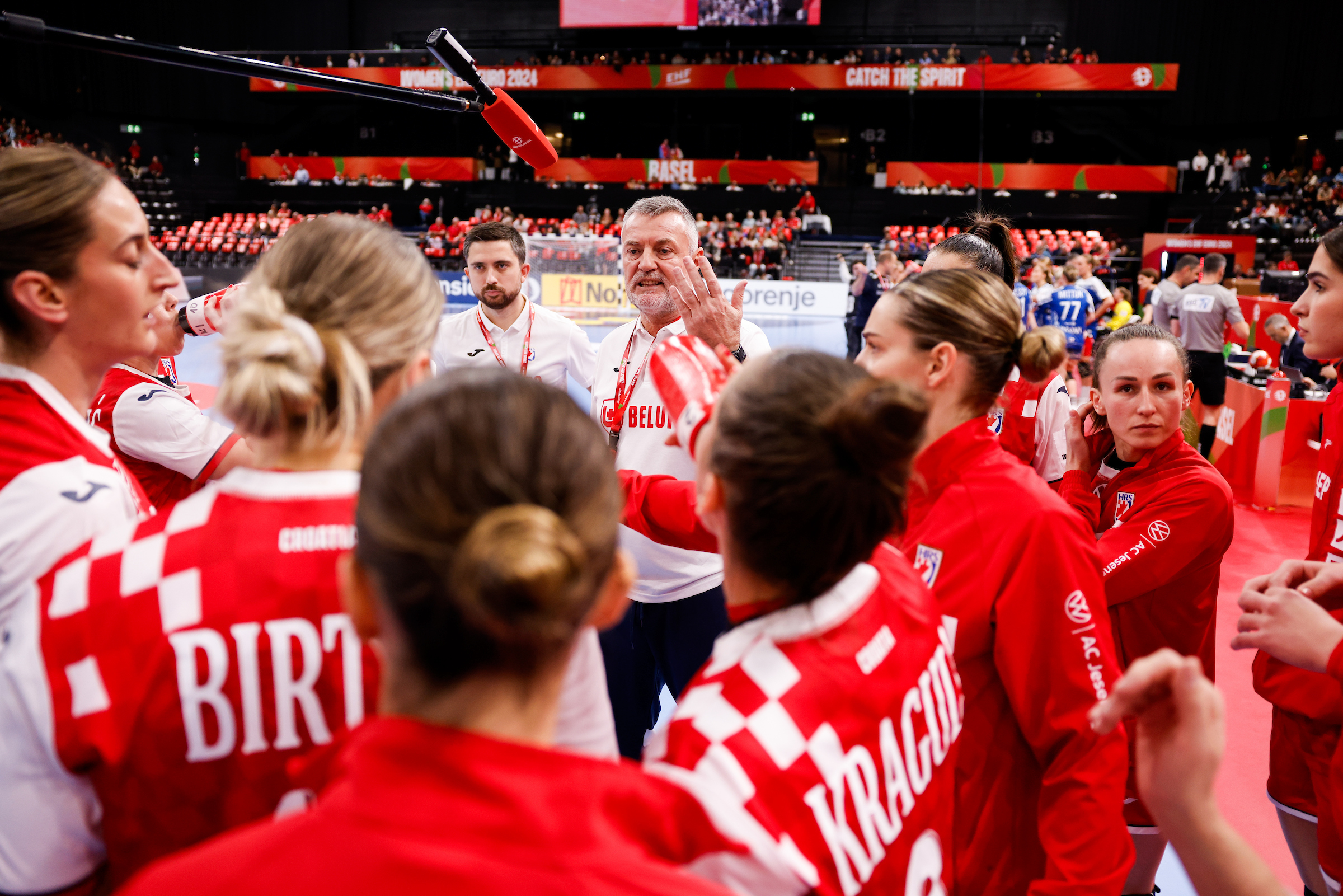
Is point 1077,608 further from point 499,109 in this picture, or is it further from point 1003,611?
point 499,109

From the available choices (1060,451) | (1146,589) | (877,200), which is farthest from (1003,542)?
(877,200)

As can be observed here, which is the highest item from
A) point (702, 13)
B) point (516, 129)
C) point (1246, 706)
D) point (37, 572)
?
point (702, 13)

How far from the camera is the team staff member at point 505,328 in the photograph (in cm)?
389

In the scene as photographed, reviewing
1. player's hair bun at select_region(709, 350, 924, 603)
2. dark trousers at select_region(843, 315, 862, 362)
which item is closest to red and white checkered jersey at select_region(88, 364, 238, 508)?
player's hair bun at select_region(709, 350, 924, 603)

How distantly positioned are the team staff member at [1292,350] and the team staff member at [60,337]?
841 cm

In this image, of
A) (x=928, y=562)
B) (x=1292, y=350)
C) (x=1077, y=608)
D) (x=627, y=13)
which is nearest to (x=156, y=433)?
(x=928, y=562)

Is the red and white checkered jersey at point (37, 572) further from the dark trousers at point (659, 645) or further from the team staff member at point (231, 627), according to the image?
the dark trousers at point (659, 645)

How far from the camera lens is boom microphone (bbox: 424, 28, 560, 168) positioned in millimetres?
1659

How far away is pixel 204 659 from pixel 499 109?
137cm

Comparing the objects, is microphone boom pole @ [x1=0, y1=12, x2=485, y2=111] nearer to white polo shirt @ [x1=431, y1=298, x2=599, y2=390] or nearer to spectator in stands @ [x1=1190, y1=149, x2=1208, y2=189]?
white polo shirt @ [x1=431, y1=298, x2=599, y2=390]

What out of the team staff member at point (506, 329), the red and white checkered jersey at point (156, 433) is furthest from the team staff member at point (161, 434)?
the team staff member at point (506, 329)

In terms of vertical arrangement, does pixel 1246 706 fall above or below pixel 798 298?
below

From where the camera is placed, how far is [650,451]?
2732mm

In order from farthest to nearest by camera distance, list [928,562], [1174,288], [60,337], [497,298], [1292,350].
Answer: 1. [1174,288]
2. [1292,350]
3. [497,298]
4. [928,562]
5. [60,337]
